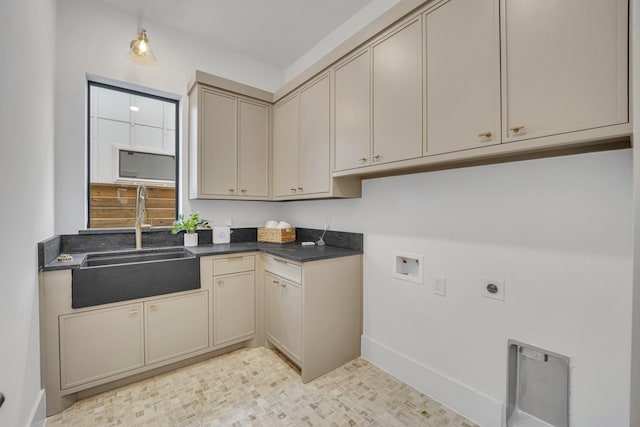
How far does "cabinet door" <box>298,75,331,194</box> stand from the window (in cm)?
137

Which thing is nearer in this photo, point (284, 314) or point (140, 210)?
point (284, 314)

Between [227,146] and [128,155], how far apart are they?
38.3 inches

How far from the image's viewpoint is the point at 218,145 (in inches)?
103

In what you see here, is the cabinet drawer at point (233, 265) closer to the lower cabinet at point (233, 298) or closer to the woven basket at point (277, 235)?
the lower cabinet at point (233, 298)

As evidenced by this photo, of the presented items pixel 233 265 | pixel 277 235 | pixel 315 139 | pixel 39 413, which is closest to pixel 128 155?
pixel 233 265

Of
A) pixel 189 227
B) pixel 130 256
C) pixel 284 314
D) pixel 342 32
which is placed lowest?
pixel 284 314

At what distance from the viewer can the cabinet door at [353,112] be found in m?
1.90

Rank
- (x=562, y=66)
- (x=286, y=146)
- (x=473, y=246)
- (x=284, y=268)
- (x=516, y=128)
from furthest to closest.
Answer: (x=286, y=146) → (x=284, y=268) → (x=473, y=246) → (x=516, y=128) → (x=562, y=66)

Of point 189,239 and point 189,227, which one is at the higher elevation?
point 189,227

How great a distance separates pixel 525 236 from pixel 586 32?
895mm

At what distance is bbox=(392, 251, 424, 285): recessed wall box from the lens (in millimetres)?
1918

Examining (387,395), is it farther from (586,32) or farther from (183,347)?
(586,32)

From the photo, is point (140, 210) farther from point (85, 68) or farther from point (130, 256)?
point (85, 68)

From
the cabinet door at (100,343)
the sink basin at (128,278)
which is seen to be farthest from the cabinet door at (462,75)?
the cabinet door at (100,343)
